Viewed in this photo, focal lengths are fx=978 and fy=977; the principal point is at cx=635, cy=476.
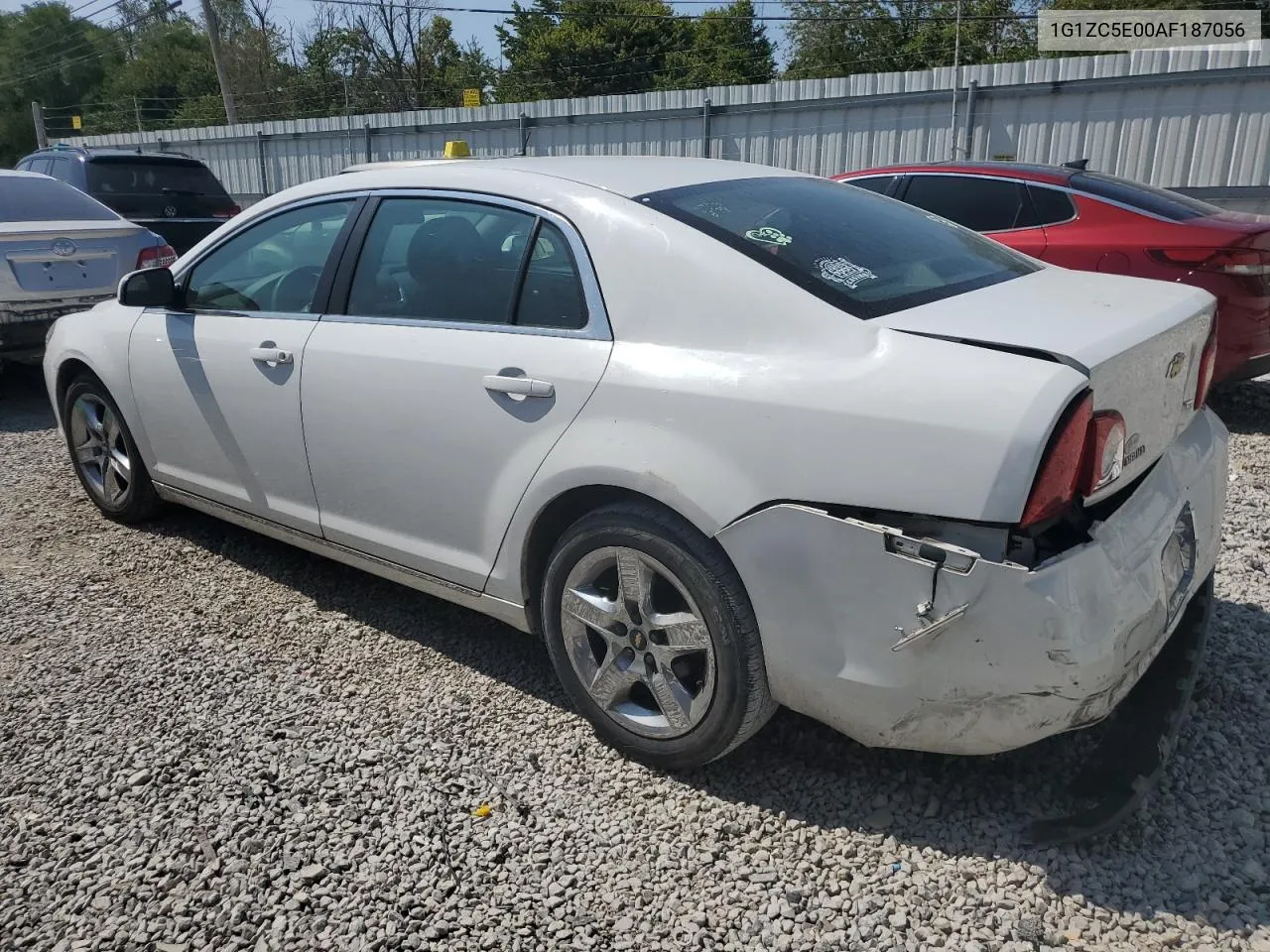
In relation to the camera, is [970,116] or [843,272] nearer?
[843,272]

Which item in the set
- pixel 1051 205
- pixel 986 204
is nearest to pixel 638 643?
pixel 1051 205

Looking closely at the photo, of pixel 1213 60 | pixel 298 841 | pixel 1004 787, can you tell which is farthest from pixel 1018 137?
pixel 298 841

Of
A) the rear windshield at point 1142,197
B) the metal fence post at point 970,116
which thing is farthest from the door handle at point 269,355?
the metal fence post at point 970,116

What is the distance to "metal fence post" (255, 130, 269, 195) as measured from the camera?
22.7 meters

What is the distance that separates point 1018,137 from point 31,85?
64547 millimetres

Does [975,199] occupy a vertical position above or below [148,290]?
above

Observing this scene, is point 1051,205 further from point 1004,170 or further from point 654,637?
point 654,637

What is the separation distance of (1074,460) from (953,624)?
0.42m

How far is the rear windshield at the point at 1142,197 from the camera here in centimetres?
589

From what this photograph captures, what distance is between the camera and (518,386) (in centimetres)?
271

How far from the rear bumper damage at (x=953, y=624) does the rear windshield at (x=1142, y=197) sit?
4.23 metres

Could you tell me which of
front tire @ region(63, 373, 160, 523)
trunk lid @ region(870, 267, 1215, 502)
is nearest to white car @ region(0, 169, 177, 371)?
front tire @ region(63, 373, 160, 523)

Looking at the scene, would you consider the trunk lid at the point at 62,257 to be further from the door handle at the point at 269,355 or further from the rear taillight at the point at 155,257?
the door handle at the point at 269,355

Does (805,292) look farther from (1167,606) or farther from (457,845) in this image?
(457,845)
